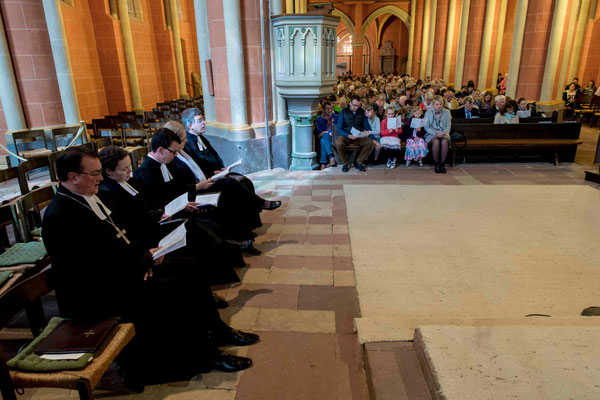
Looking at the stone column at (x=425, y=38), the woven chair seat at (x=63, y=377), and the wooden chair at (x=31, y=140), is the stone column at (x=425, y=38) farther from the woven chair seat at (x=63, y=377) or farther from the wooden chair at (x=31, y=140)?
the woven chair seat at (x=63, y=377)

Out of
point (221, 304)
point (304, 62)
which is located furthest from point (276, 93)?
point (221, 304)

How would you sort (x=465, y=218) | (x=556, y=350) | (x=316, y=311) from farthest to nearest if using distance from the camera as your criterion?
1. (x=465, y=218)
2. (x=316, y=311)
3. (x=556, y=350)

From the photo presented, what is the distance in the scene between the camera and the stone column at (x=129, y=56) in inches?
508

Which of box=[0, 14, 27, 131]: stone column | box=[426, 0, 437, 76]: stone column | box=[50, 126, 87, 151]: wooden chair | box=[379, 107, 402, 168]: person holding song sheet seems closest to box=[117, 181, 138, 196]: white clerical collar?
box=[50, 126, 87, 151]: wooden chair

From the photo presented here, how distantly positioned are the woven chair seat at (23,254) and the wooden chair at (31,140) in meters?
4.36

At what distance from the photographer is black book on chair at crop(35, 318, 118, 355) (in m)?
2.12

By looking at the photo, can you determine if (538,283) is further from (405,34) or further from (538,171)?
(405,34)

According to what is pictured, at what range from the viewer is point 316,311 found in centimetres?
338

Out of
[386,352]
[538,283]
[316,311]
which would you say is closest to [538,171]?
[538,283]

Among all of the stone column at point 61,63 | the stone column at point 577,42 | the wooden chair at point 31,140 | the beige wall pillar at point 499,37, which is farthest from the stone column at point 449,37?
the wooden chair at point 31,140

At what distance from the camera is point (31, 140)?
754cm

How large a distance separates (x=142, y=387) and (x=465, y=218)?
430 centimetres

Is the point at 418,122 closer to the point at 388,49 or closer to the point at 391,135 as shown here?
the point at 391,135

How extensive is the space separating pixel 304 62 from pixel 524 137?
476 centimetres
